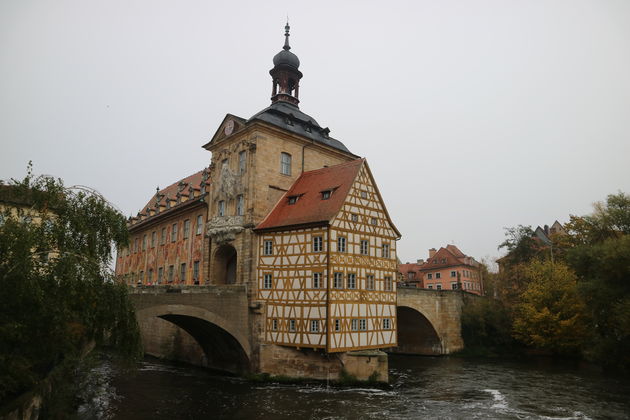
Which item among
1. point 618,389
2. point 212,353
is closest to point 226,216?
point 212,353

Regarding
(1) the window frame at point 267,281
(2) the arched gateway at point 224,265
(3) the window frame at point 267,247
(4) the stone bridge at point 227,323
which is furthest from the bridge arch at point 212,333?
(3) the window frame at point 267,247

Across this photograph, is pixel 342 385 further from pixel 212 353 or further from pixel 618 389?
pixel 618 389

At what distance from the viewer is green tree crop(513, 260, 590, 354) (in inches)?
1156

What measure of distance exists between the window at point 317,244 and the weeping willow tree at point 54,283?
1036cm

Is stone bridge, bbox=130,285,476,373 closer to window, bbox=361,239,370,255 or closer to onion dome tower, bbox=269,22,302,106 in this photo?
window, bbox=361,239,370,255

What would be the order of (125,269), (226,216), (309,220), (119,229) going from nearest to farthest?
(119,229), (309,220), (226,216), (125,269)

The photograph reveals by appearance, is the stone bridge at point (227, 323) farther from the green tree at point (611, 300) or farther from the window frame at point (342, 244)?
the green tree at point (611, 300)

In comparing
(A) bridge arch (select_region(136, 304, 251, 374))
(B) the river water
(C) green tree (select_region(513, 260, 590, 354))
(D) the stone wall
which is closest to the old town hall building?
(D) the stone wall

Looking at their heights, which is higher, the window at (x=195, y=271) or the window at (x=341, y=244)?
the window at (x=341, y=244)

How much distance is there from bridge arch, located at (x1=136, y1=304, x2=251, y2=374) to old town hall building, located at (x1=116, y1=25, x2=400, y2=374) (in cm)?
162

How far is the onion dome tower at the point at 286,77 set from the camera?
101 ft

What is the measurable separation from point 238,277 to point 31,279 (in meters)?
15.4

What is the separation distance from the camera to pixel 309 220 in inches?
867

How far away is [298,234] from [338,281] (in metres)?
2.98
